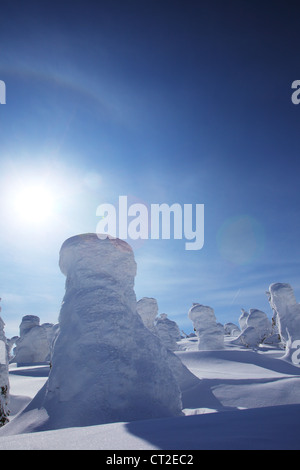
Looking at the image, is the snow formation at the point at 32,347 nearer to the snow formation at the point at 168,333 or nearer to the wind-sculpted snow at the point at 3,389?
the snow formation at the point at 168,333

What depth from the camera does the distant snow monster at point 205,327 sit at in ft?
94.3

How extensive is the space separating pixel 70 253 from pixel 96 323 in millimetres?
2548

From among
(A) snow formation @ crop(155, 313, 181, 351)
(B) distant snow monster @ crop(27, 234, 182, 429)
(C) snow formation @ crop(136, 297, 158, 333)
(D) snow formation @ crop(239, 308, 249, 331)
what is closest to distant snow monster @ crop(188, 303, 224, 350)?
(A) snow formation @ crop(155, 313, 181, 351)

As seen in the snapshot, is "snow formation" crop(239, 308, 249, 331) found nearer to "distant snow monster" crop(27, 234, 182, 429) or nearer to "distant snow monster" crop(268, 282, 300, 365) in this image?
"distant snow monster" crop(268, 282, 300, 365)

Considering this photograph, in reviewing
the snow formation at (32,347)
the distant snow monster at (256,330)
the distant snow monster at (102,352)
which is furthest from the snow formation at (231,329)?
the distant snow monster at (102,352)

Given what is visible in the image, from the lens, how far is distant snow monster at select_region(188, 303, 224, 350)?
28.7 m

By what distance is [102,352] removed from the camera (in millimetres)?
7852

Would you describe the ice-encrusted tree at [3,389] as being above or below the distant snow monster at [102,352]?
below

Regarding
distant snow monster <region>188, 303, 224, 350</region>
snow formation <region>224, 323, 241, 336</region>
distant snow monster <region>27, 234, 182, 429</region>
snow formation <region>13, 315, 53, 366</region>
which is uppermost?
distant snow monster <region>27, 234, 182, 429</region>

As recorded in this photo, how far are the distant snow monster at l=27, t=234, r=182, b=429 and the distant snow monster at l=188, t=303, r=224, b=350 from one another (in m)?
21.6

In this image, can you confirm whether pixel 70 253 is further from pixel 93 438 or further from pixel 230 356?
pixel 230 356

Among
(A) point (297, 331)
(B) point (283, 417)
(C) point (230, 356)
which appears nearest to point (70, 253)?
(B) point (283, 417)

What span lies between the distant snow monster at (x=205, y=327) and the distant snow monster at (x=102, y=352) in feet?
71.0

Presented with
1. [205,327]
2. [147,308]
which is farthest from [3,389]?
[205,327]
